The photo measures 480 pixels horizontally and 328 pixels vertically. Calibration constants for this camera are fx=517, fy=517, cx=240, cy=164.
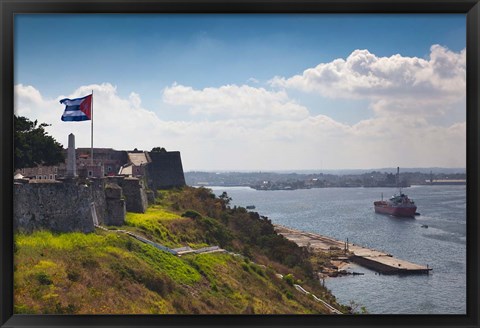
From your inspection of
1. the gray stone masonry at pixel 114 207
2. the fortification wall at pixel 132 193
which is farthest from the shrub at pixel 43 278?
the fortification wall at pixel 132 193

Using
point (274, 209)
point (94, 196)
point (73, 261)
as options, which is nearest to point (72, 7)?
point (73, 261)

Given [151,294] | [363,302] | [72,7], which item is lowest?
[363,302]

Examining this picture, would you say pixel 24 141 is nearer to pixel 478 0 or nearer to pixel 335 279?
pixel 478 0

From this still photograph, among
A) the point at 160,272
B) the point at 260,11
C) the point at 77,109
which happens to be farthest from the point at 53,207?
the point at 260,11

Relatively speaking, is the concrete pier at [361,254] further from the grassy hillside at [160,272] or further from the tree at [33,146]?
the tree at [33,146]

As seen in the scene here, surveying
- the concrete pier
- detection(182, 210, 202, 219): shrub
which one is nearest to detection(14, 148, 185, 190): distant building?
detection(182, 210, 202, 219): shrub

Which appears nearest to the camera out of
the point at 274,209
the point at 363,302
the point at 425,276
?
the point at 363,302
